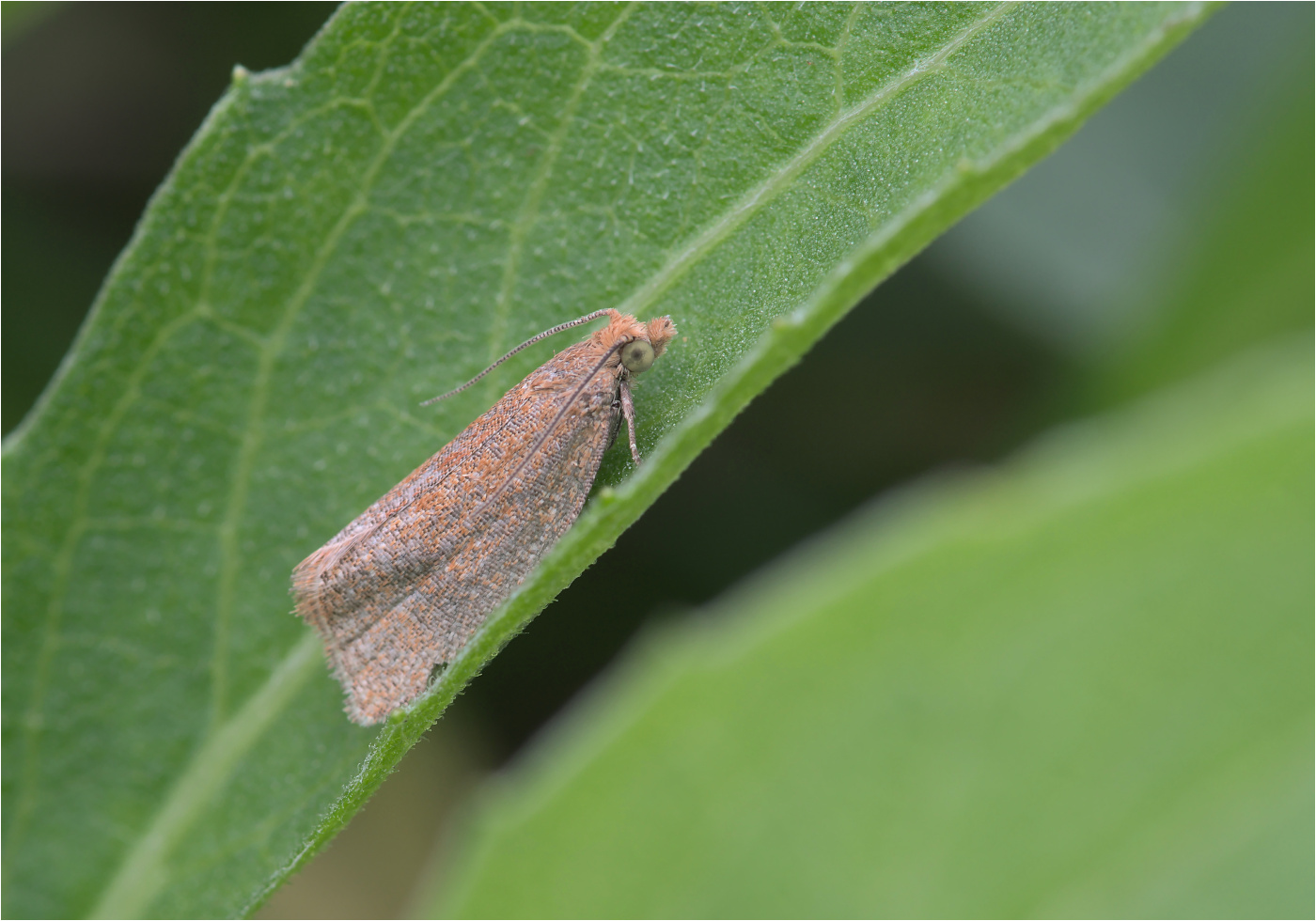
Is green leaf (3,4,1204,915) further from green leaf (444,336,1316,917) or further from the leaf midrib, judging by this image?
green leaf (444,336,1316,917)

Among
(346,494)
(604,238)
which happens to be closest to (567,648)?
(346,494)

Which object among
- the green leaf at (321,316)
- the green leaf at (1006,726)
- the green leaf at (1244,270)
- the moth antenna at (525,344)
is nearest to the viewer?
the green leaf at (1006,726)

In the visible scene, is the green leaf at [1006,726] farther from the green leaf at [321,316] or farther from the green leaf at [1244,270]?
the green leaf at [1244,270]

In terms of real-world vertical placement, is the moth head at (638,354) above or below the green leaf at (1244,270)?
below

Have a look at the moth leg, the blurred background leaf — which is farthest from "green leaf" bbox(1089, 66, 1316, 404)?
the blurred background leaf

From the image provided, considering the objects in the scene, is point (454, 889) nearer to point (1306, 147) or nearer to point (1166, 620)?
point (1166, 620)

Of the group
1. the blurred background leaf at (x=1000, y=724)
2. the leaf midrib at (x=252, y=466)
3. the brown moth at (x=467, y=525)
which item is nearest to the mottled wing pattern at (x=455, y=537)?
the brown moth at (x=467, y=525)

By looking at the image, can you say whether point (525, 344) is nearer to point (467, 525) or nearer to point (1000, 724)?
point (467, 525)
